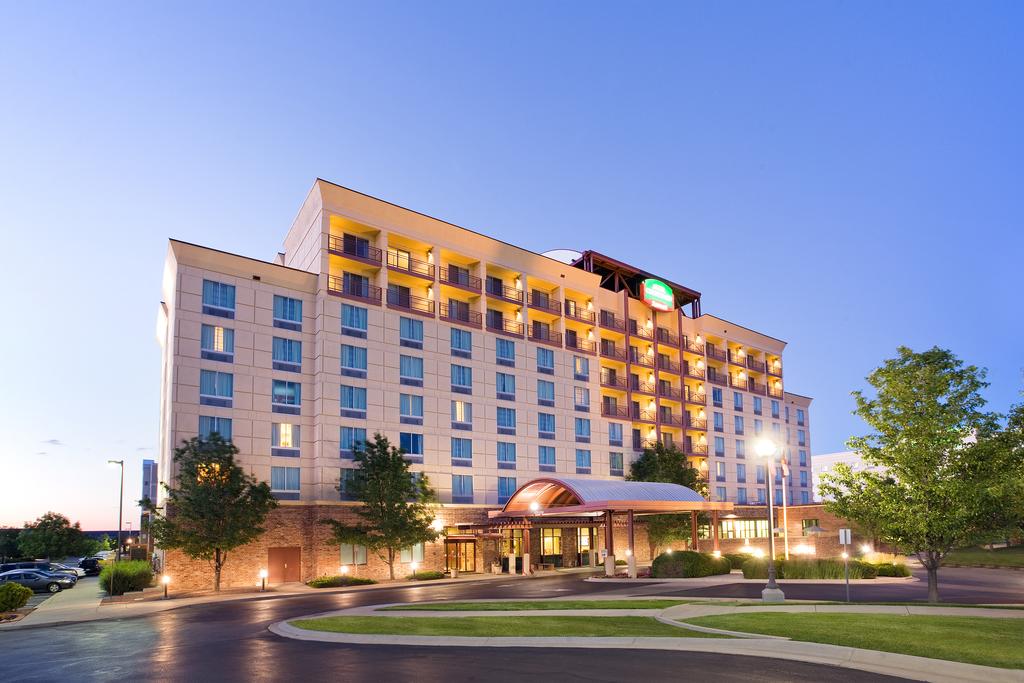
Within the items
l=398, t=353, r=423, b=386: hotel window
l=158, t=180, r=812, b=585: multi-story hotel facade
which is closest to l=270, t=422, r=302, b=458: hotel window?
l=158, t=180, r=812, b=585: multi-story hotel facade

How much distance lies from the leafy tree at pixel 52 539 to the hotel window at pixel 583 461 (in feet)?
243

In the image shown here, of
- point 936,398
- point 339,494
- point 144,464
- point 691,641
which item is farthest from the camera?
point 144,464

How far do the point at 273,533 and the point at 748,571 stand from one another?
2844 centimetres

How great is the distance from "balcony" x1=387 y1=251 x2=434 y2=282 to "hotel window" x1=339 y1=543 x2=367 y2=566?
19651mm

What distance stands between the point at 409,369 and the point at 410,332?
276 cm

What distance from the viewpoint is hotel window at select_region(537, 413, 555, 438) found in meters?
65.4

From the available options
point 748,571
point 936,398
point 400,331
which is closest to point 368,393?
point 400,331

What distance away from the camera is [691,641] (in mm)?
18625

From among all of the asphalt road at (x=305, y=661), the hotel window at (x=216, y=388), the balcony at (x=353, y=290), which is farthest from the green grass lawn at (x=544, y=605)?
the balcony at (x=353, y=290)

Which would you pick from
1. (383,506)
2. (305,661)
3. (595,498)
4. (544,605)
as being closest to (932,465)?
(544,605)

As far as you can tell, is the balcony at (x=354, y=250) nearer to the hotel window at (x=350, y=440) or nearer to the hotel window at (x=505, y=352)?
the hotel window at (x=350, y=440)

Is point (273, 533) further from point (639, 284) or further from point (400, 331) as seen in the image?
point (639, 284)

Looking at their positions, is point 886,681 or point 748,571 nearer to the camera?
point 886,681

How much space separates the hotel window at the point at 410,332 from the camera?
187 feet
